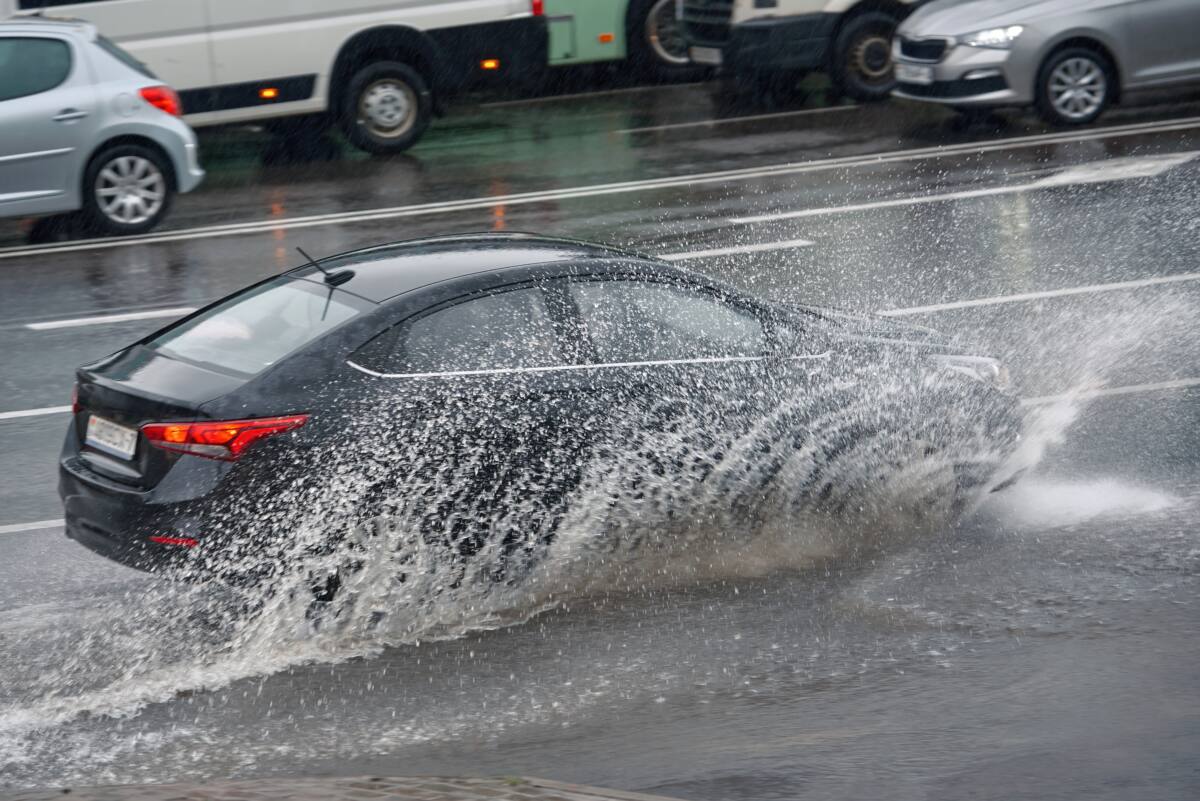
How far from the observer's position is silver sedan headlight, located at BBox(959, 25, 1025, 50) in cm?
1636

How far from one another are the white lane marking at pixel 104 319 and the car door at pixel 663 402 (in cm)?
544

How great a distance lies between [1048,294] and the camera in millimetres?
11133

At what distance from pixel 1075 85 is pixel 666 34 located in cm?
550

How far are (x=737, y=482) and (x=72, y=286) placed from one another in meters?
7.32

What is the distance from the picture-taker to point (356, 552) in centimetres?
620

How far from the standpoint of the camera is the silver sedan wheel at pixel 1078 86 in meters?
16.6

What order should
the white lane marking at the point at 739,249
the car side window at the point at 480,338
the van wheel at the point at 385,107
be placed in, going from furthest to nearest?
the van wheel at the point at 385,107
the white lane marking at the point at 739,249
the car side window at the point at 480,338

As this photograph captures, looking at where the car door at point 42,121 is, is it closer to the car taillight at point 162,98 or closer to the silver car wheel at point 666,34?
the car taillight at point 162,98

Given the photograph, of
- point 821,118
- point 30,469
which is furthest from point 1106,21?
point 30,469

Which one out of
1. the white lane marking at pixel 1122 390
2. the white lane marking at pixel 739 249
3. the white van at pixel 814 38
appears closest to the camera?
the white lane marking at pixel 1122 390

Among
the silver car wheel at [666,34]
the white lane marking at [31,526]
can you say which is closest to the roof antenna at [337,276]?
the white lane marking at [31,526]

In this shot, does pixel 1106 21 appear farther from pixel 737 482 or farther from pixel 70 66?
pixel 737 482

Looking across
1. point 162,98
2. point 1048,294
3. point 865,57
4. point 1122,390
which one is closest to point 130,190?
point 162,98

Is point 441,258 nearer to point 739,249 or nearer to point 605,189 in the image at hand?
point 739,249
